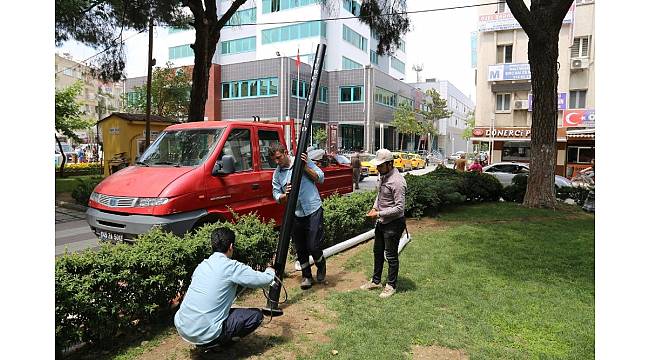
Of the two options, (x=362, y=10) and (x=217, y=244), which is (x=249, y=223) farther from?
(x=362, y=10)

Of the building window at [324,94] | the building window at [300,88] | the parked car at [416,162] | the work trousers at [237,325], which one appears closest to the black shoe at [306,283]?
the work trousers at [237,325]

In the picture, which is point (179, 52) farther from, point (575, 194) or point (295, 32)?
point (575, 194)

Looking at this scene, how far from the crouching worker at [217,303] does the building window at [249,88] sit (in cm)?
3866

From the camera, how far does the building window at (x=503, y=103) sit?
107 feet

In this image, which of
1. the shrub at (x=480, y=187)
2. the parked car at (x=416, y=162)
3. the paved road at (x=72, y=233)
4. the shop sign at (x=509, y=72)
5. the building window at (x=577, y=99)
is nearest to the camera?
the paved road at (x=72, y=233)

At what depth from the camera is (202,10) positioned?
44.8ft

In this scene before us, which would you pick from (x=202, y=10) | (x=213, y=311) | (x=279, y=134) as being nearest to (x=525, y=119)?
(x=202, y=10)

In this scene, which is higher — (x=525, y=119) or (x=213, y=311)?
(x=525, y=119)

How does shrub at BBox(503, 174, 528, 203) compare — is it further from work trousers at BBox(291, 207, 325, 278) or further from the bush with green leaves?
the bush with green leaves

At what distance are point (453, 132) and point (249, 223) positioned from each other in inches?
3152

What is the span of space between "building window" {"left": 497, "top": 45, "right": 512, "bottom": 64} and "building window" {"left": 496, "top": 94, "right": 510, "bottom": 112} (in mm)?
2485

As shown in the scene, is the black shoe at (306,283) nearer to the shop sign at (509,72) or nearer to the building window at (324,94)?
the shop sign at (509,72)

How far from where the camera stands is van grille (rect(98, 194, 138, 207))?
5.70m

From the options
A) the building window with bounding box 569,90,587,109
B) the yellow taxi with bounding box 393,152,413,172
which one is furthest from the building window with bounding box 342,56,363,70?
the building window with bounding box 569,90,587,109
